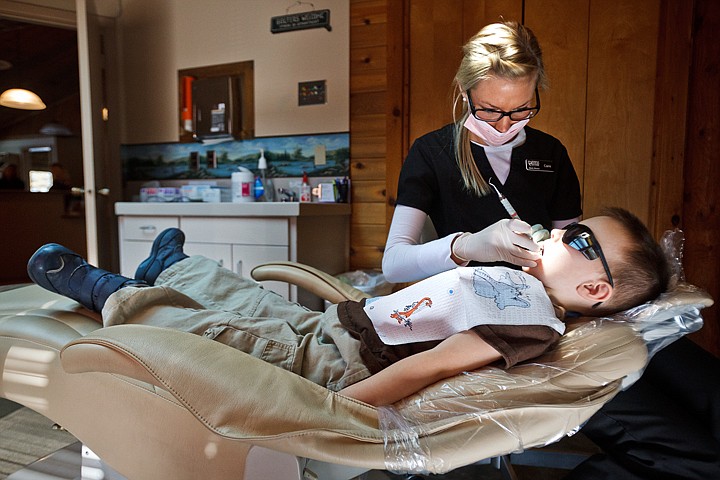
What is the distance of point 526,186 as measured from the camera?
1333 millimetres

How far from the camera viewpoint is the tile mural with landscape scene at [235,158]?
262 centimetres

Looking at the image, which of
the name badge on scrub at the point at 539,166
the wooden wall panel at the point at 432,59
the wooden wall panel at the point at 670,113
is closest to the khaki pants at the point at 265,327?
the name badge on scrub at the point at 539,166

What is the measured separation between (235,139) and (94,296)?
5.77 feet

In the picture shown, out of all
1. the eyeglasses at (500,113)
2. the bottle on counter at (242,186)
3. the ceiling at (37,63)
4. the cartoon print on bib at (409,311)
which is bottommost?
the cartoon print on bib at (409,311)

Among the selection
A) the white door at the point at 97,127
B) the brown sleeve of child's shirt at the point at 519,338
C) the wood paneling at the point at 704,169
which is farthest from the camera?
the white door at the point at 97,127

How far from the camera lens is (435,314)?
0.94 metres

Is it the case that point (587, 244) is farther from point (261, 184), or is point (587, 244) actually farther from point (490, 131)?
point (261, 184)

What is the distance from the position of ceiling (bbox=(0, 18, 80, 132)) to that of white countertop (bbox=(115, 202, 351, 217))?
1.29m

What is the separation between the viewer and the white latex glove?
3.14ft

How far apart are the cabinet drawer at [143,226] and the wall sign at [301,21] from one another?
124 centimetres

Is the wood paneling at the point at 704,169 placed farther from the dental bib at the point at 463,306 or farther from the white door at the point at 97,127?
the white door at the point at 97,127

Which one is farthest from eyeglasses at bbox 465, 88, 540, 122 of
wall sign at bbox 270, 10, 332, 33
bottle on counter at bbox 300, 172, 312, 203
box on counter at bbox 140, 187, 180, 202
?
box on counter at bbox 140, 187, 180, 202

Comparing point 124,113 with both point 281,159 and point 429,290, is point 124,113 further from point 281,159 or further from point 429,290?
point 429,290

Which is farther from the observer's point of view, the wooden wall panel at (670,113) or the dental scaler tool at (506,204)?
the wooden wall panel at (670,113)
